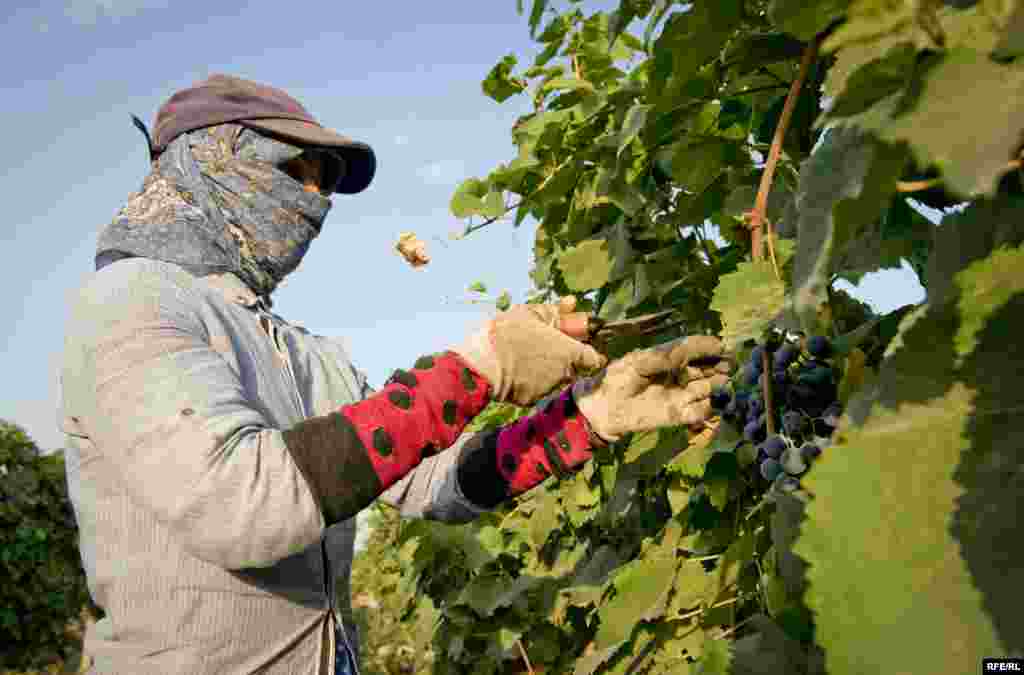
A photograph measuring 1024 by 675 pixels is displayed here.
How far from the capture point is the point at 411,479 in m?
2.55

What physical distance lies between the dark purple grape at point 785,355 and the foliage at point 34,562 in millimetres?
13526

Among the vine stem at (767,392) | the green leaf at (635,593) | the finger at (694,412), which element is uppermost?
the vine stem at (767,392)

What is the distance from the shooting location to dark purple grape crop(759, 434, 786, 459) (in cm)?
133

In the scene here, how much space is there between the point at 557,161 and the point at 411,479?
1.22 metres

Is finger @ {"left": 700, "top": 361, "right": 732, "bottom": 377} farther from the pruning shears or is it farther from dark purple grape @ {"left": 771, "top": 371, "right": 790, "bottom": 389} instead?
dark purple grape @ {"left": 771, "top": 371, "right": 790, "bottom": 389}

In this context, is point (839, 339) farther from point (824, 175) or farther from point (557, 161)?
point (557, 161)

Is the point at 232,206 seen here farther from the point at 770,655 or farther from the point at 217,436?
the point at 770,655

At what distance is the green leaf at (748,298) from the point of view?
1.30 m

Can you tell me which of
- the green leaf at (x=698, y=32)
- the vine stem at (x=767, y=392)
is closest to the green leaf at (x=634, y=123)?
the green leaf at (x=698, y=32)

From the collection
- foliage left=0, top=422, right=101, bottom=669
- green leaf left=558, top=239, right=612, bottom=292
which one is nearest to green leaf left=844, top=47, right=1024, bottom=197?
green leaf left=558, top=239, right=612, bottom=292

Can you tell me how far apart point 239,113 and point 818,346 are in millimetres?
1833

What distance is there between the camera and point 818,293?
0.78 m

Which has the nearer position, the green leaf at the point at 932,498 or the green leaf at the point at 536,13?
the green leaf at the point at 932,498

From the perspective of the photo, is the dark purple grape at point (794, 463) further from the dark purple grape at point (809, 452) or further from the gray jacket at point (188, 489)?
the gray jacket at point (188, 489)
